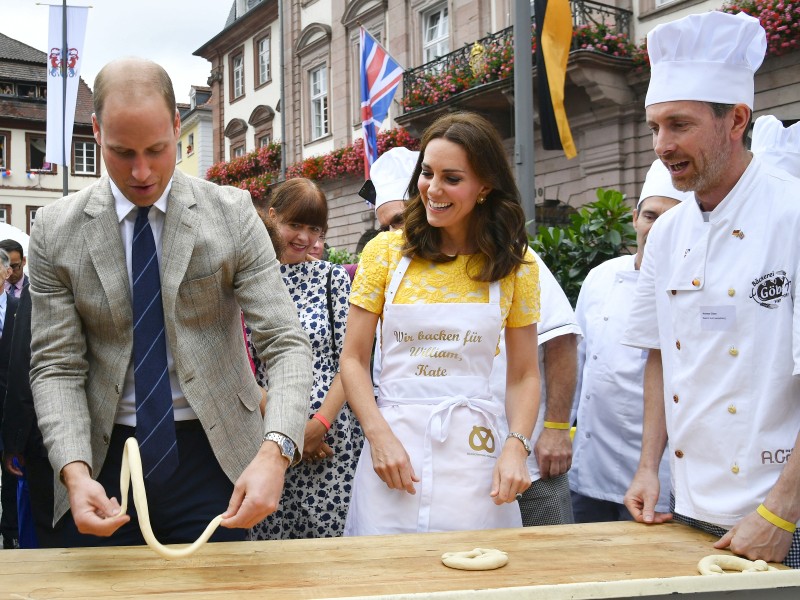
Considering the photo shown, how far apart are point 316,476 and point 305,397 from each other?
1.21 m

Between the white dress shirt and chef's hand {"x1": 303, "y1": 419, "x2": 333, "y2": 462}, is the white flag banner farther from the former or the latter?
the white dress shirt

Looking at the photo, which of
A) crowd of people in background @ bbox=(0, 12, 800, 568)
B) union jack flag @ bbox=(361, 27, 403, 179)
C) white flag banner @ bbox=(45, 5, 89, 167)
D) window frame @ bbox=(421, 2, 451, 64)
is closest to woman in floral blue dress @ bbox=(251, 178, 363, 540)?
crowd of people in background @ bbox=(0, 12, 800, 568)

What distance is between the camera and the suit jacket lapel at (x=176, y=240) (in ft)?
6.93

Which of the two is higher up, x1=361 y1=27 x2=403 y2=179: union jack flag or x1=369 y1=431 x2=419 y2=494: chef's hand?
x1=361 y1=27 x2=403 y2=179: union jack flag

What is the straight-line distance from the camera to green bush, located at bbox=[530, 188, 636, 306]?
496cm

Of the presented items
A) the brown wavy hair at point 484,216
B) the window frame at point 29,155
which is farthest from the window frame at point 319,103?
the window frame at point 29,155

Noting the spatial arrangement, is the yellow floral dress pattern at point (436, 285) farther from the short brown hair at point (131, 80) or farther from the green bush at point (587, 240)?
the green bush at point (587, 240)

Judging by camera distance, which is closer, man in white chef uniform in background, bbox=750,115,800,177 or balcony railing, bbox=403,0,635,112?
man in white chef uniform in background, bbox=750,115,800,177

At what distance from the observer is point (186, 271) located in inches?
84.4

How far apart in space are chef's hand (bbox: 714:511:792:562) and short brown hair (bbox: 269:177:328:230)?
2.14 metres

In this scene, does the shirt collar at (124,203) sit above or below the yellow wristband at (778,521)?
above

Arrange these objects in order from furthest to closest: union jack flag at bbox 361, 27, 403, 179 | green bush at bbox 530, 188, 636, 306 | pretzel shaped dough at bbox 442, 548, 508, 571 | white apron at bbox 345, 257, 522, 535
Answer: union jack flag at bbox 361, 27, 403, 179, green bush at bbox 530, 188, 636, 306, white apron at bbox 345, 257, 522, 535, pretzel shaped dough at bbox 442, 548, 508, 571

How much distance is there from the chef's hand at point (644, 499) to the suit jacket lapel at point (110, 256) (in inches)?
55.7

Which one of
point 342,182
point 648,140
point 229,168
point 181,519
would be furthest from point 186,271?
point 229,168
